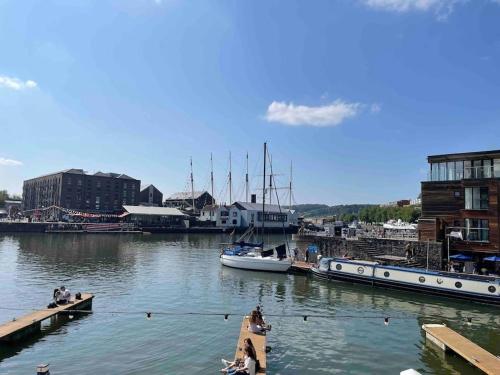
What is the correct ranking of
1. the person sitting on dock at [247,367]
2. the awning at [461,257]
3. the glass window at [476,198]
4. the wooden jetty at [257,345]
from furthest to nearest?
1. the glass window at [476,198]
2. the awning at [461,257]
3. the wooden jetty at [257,345]
4. the person sitting on dock at [247,367]

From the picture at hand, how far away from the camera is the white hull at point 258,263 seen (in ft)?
158

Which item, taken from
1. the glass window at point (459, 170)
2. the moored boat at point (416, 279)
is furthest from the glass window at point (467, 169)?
the moored boat at point (416, 279)

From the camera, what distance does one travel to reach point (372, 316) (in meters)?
29.3

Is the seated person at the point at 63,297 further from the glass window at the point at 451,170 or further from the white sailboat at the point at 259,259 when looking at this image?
the glass window at the point at 451,170

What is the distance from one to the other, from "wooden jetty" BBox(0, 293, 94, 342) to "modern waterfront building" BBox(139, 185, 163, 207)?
15830 cm

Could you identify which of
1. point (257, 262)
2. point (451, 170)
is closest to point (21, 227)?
point (257, 262)

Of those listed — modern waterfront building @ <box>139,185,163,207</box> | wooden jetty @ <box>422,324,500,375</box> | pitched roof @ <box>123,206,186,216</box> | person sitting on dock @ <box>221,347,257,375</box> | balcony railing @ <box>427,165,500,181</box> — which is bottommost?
wooden jetty @ <box>422,324,500,375</box>

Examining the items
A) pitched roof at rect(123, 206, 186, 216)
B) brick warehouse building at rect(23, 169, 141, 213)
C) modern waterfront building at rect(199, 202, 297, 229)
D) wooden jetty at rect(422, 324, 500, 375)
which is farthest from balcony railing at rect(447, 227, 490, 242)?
brick warehouse building at rect(23, 169, 141, 213)

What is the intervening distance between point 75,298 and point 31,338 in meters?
6.63

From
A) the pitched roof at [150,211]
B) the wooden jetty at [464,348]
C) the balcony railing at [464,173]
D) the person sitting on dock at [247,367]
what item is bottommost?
the wooden jetty at [464,348]

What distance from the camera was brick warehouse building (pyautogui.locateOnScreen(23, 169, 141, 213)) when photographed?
157250 millimetres

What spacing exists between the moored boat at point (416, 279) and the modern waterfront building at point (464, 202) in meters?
9.01

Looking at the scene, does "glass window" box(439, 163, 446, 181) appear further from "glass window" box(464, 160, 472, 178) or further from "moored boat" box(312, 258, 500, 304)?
"moored boat" box(312, 258, 500, 304)

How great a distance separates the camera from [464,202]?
148 ft
